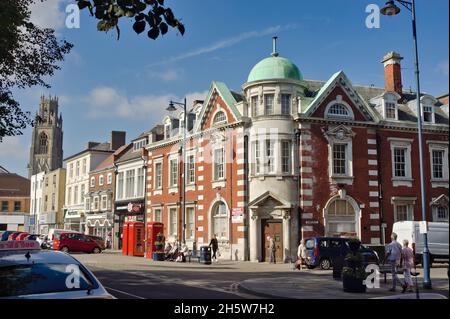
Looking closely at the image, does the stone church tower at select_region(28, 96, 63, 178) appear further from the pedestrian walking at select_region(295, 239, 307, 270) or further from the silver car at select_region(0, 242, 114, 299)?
the silver car at select_region(0, 242, 114, 299)

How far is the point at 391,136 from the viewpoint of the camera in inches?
1258

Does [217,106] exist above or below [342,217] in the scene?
above

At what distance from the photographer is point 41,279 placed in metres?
5.59

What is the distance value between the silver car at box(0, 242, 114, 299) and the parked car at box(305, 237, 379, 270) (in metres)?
21.3

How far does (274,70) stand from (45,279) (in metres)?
28.0

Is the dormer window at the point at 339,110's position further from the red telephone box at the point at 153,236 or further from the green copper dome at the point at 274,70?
the red telephone box at the point at 153,236

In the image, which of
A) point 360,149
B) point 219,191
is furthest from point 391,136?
point 219,191

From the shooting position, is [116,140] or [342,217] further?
[116,140]

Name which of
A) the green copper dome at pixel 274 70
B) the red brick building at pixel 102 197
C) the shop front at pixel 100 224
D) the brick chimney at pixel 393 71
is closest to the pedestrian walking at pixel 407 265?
the green copper dome at pixel 274 70

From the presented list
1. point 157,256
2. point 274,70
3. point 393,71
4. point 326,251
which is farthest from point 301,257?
point 393,71

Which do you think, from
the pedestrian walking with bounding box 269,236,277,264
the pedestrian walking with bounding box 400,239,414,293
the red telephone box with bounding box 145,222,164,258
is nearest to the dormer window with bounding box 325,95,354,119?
the pedestrian walking with bounding box 269,236,277,264

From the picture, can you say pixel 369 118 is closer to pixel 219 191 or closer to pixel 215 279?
pixel 219 191

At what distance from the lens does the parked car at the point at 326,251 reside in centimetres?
2608

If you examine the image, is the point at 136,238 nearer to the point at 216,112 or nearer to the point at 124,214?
the point at 124,214
